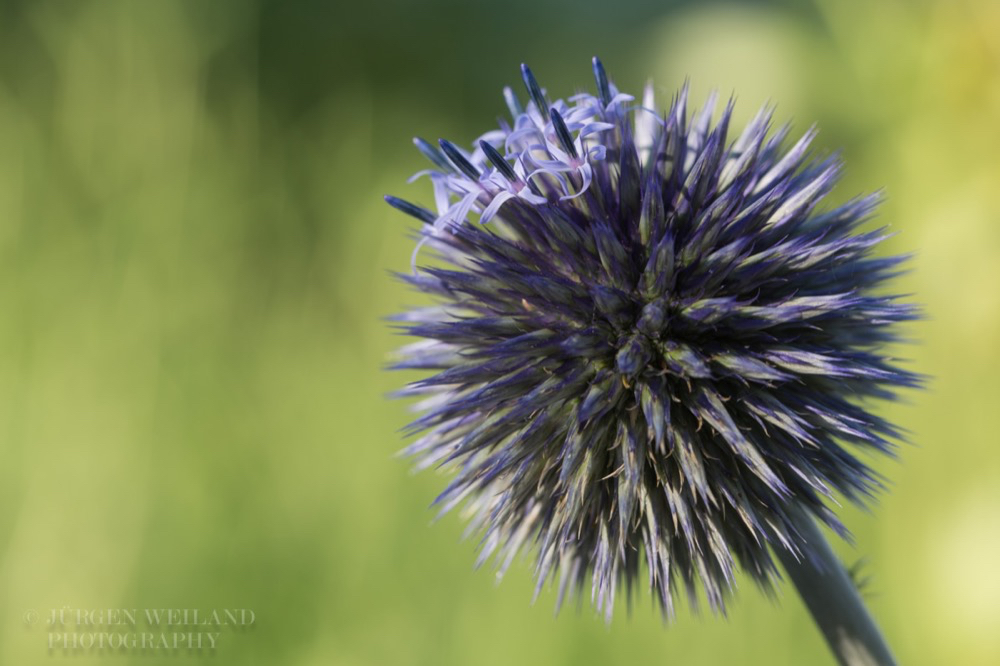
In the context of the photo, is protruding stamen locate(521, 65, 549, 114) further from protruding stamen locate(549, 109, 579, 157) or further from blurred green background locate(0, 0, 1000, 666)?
blurred green background locate(0, 0, 1000, 666)

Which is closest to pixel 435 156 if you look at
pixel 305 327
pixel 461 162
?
pixel 461 162

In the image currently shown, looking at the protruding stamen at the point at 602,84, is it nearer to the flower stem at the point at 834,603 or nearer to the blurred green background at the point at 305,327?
the flower stem at the point at 834,603

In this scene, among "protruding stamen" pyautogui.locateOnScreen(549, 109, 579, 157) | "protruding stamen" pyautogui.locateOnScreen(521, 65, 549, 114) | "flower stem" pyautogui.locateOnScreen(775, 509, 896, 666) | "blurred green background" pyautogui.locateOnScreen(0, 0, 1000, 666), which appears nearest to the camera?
"flower stem" pyautogui.locateOnScreen(775, 509, 896, 666)

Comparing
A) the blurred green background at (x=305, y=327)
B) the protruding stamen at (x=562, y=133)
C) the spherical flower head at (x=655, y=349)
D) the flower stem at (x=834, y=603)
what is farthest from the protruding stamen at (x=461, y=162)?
the blurred green background at (x=305, y=327)

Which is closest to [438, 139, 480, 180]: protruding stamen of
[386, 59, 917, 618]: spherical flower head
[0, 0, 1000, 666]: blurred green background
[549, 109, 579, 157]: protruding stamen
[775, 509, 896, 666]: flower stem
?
[386, 59, 917, 618]: spherical flower head

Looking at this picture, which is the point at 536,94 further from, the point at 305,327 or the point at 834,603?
the point at 305,327

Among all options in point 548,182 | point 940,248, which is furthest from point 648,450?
point 940,248
